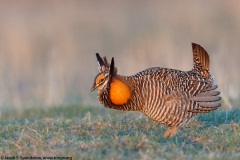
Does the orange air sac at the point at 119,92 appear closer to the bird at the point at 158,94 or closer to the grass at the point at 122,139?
the bird at the point at 158,94

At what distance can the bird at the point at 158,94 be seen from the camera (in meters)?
7.33

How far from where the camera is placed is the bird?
7328 mm

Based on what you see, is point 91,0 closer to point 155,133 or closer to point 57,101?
point 57,101

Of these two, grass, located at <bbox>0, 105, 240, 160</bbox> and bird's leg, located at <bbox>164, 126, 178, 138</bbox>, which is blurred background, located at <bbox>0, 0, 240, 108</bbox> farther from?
bird's leg, located at <bbox>164, 126, 178, 138</bbox>

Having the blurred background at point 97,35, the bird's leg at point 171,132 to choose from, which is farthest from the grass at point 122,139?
the blurred background at point 97,35

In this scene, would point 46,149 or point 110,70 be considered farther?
point 110,70

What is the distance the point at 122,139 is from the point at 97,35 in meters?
14.1

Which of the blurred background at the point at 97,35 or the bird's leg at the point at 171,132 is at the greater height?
the blurred background at the point at 97,35

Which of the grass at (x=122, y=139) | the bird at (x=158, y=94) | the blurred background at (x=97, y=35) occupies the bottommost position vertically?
the grass at (x=122, y=139)

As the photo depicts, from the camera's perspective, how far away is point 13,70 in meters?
16.7

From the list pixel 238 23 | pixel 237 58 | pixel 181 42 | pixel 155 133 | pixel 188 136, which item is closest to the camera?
pixel 188 136

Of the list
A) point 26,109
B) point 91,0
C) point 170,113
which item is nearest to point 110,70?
point 170,113

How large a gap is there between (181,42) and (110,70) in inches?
437

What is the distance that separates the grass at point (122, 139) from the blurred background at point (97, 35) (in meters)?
5.34
